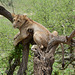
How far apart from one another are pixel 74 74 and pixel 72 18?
4330 mm

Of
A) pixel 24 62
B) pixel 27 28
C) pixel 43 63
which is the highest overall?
pixel 27 28

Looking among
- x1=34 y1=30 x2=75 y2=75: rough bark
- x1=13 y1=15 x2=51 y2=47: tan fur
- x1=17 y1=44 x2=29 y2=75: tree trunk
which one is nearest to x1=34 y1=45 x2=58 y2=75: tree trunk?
x1=34 y1=30 x2=75 y2=75: rough bark

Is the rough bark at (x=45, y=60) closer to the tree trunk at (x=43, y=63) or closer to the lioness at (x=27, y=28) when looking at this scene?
the tree trunk at (x=43, y=63)

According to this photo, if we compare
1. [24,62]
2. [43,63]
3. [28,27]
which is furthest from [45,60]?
[28,27]

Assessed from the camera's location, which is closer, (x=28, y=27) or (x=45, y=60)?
(x=45, y=60)

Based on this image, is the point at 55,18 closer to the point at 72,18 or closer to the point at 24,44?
the point at 72,18

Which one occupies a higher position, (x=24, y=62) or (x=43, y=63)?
(x=43, y=63)

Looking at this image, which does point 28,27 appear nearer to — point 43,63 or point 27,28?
point 27,28

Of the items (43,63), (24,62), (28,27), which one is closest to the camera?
(43,63)

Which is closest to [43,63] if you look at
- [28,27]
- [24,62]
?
[24,62]

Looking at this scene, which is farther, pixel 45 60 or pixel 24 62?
pixel 24 62

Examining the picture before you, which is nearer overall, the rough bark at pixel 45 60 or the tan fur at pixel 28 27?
the rough bark at pixel 45 60

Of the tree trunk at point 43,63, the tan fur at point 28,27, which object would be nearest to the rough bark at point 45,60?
the tree trunk at point 43,63

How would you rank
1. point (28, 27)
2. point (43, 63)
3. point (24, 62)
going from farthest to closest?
point (28, 27), point (24, 62), point (43, 63)
